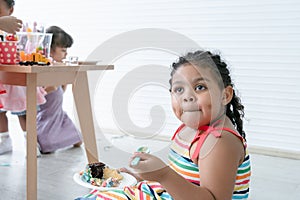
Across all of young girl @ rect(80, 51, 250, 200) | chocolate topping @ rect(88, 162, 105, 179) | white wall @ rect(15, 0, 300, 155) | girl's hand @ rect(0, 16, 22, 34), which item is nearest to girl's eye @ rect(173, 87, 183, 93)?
young girl @ rect(80, 51, 250, 200)

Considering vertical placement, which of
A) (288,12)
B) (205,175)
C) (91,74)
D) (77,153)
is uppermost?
(288,12)

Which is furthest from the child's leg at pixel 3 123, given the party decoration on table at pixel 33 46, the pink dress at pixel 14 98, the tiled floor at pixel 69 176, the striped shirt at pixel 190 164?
the striped shirt at pixel 190 164

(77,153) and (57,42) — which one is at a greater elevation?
(57,42)

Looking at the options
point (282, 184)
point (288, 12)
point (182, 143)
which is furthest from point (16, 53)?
point (288, 12)

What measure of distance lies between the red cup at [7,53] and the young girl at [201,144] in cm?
78

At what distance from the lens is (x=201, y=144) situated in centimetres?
70

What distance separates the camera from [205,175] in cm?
67

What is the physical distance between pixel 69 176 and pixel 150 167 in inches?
41.7

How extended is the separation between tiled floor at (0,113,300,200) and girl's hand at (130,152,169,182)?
0.81m

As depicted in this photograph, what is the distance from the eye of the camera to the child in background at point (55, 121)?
1952mm

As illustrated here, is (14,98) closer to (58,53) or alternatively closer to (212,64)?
(58,53)

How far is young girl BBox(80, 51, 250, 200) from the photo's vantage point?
0.64m

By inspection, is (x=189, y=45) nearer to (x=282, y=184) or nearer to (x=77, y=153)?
(x=282, y=184)

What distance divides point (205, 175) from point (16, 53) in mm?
912
